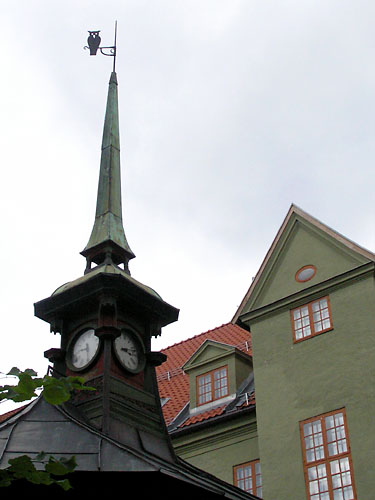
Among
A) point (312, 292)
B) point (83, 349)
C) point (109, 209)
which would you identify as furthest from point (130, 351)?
point (312, 292)

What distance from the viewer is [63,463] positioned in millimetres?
5430

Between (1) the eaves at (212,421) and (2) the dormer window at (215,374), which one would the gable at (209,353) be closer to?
(2) the dormer window at (215,374)

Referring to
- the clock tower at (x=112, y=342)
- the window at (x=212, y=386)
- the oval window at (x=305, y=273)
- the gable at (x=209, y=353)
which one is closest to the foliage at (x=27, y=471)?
the clock tower at (x=112, y=342)

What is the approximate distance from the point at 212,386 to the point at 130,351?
9.79 meters

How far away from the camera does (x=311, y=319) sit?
18.0 meters

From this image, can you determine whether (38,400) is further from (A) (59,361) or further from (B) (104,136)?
(B) (104,136)

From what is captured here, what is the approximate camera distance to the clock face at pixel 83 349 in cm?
1104

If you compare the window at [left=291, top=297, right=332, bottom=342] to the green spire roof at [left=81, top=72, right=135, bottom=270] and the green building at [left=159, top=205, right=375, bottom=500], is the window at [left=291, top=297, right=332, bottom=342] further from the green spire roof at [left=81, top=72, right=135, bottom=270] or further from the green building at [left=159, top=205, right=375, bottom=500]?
the green spire roof at [left=81, top=72, right=135, bottom=270]

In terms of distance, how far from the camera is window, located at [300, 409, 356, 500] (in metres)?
15.3

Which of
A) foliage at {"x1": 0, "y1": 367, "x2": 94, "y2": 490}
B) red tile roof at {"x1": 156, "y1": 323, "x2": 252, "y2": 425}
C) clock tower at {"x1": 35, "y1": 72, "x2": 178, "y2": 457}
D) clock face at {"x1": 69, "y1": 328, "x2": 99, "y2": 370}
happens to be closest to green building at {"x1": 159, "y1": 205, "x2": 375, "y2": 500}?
red tile roof at {"x1": 156, "y1": 323, "x2": 252, "y2": 425}

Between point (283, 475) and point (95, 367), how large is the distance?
7169mm

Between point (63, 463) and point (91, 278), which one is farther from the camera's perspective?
point (91, 278)

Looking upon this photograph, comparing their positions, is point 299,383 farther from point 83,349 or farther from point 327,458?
point 83,349

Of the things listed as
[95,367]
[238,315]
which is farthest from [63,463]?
[238,315]
